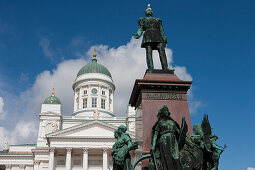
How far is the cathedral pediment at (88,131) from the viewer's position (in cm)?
4578

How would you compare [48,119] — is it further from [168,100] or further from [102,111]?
[168,100]

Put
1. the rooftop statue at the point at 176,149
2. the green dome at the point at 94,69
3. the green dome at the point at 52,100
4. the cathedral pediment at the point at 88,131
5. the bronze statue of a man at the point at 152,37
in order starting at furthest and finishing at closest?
the green dome at the point at 94,69 < the green dome at the point at 52,100 < the cathedral pediment at the point at 88,131 < the bronze statue of a man at the point at 152,37 < the rooftop statue at the point at 176,149

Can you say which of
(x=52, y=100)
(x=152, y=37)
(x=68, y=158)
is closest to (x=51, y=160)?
(x=68, y=158)

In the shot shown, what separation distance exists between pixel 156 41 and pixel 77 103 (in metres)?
56.4

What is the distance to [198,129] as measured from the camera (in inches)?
223

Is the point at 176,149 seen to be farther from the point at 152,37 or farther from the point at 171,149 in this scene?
the point at 152,37

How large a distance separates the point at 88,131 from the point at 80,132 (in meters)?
1.37

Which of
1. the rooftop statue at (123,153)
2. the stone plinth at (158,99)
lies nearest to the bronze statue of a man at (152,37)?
the stone plinth at (158,99)

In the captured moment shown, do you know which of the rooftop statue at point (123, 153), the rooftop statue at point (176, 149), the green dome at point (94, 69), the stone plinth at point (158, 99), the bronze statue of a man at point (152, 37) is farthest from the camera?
the green dome at point (94, 69)

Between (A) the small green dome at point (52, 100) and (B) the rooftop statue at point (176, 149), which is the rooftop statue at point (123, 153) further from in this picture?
(A) the small green dome at point (52, 100)

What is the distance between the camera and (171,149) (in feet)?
16.0

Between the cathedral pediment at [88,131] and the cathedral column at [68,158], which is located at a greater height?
the cathedral pediment at [88,131]

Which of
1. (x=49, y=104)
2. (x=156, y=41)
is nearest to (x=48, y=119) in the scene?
(x=49, y=104)

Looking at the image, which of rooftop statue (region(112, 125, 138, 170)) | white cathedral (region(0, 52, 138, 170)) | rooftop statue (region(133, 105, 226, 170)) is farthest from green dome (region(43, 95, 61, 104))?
rooftop statue (region(133, 105, 226, 170))
